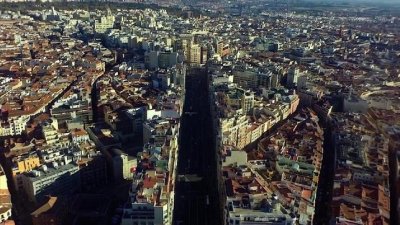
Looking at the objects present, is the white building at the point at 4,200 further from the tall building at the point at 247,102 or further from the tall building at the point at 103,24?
the tall building at the point at 103,24

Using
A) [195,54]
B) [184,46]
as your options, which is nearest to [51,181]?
[195,54]

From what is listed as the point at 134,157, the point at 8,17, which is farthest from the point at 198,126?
the point at 8,17

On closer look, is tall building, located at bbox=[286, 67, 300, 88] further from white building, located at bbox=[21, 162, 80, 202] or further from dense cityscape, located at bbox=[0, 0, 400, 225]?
white building, located at bbox=[21, 162, 80, 202]

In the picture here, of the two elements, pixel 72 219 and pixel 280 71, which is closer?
pixel 72 219

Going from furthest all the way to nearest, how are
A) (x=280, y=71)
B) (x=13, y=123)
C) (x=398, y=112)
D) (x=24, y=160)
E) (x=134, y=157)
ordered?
(x=280, y=71) → (x=398, y=112) → (x=13, y=123) → (x=134, y=157) → (x=24, y=160)

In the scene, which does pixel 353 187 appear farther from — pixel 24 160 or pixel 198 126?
pixel 24 160

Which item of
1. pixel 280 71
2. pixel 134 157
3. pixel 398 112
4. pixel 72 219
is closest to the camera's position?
pixel 72 219

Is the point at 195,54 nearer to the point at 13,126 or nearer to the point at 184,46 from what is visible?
the point at 184,46
